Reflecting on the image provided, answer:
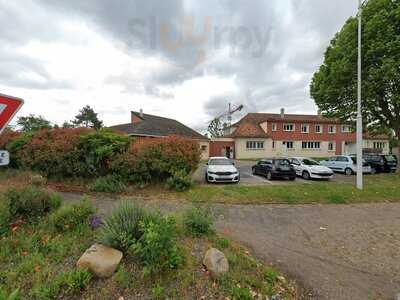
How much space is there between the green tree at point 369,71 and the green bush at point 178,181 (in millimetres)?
11467

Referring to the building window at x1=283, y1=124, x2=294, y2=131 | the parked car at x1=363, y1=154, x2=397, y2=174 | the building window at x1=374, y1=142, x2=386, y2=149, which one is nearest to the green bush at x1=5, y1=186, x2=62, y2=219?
the parked car at x1=363, y1=154, x2=397, y2=174

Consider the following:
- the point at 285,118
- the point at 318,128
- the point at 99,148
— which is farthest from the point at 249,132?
the point at 99,148

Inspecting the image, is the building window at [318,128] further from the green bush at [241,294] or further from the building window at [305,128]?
the green bush at [241,294]

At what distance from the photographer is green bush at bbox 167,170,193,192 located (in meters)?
7.88

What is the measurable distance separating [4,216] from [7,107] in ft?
8.05

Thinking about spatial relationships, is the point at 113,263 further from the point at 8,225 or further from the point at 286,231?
the point at 286,231

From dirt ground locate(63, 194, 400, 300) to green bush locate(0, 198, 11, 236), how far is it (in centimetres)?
211

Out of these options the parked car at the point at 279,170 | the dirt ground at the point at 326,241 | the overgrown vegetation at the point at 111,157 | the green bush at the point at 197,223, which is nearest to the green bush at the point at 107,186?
the overgrown vegetation at the point at 111,157

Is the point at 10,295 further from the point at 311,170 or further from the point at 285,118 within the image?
the point at 285,118

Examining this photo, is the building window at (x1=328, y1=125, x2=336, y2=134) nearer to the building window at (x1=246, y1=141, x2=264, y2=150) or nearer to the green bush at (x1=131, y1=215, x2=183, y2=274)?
the building window at (x1=246, y1=141, x2=264, y2=150)

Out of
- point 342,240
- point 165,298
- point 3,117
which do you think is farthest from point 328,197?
point 3,117

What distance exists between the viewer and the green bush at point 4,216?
3441 mm

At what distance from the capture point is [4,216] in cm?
359

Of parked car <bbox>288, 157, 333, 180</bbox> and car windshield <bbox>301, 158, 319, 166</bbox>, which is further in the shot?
car windshield <bbox>301, 158, 319, 166</bbox>
